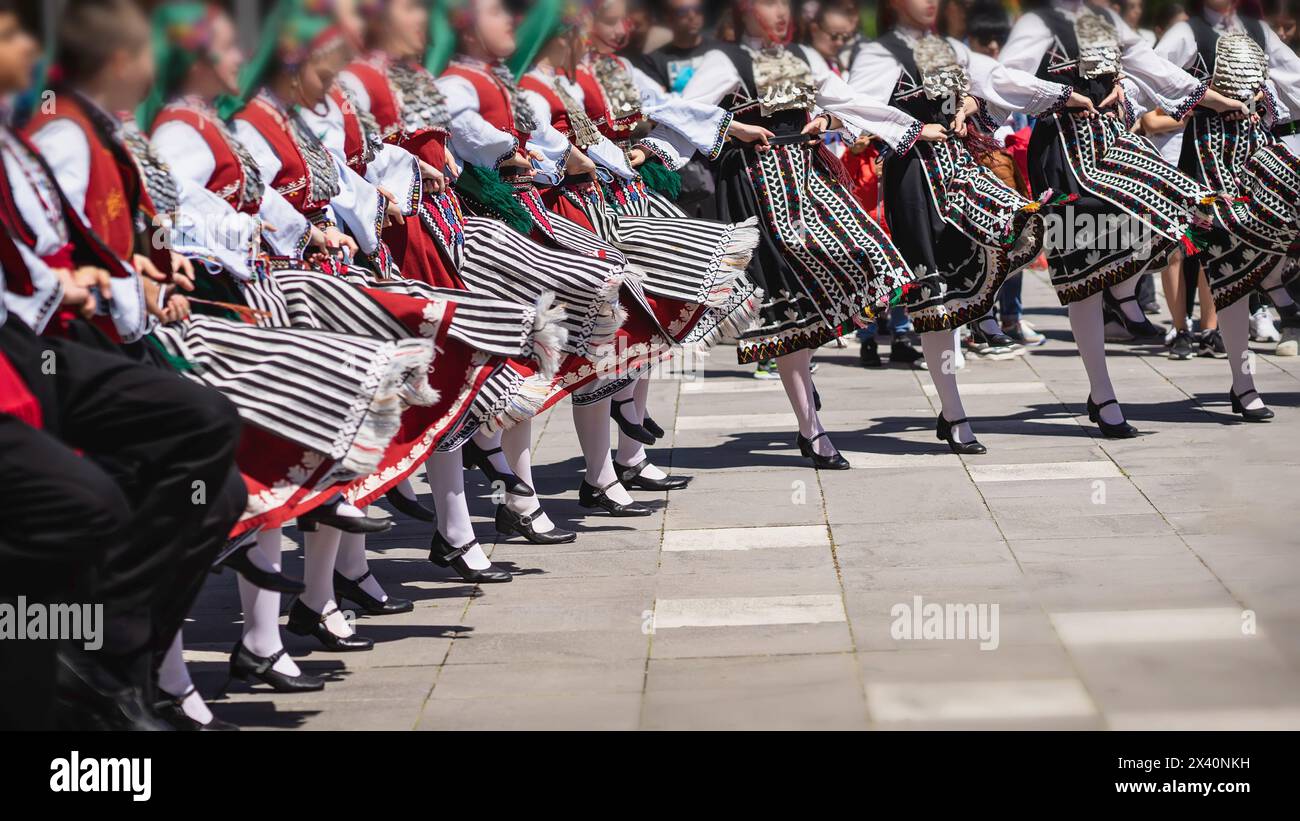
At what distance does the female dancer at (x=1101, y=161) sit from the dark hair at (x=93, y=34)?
15.1 ft

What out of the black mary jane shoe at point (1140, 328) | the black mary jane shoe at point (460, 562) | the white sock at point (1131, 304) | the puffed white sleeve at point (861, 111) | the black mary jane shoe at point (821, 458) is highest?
the puffed white sleeve at point (861, 111)

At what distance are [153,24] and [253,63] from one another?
2.21 ft

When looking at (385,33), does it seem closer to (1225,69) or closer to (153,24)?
(153,24)

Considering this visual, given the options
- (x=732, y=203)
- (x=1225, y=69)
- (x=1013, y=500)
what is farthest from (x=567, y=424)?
(x=1225, y=69)

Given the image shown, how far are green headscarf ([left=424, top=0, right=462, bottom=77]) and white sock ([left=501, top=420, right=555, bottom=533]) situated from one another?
1342mm

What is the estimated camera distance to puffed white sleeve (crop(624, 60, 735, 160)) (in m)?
7.05

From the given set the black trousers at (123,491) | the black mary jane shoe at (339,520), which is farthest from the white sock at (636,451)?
the black trousers at (123,491)

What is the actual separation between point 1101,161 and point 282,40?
4061mm

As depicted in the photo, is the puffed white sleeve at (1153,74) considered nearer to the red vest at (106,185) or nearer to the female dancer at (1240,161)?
the female dancer at (1240,161)

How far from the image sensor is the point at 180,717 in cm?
427

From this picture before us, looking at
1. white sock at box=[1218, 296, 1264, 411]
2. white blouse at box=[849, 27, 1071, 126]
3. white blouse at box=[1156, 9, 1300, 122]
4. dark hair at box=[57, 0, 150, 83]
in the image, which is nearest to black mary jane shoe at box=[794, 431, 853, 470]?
white blouse at box=[849, 27, 1071, 126]

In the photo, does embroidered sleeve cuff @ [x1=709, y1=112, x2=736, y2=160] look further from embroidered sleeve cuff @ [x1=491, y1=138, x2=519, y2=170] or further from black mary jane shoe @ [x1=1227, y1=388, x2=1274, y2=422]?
black mary jane shoe @ [x1=1227, y1=388, x2=1274, y2=422]

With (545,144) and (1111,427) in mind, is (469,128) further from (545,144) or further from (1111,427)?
(1111,427)

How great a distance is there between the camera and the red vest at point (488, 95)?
592 centimetres
